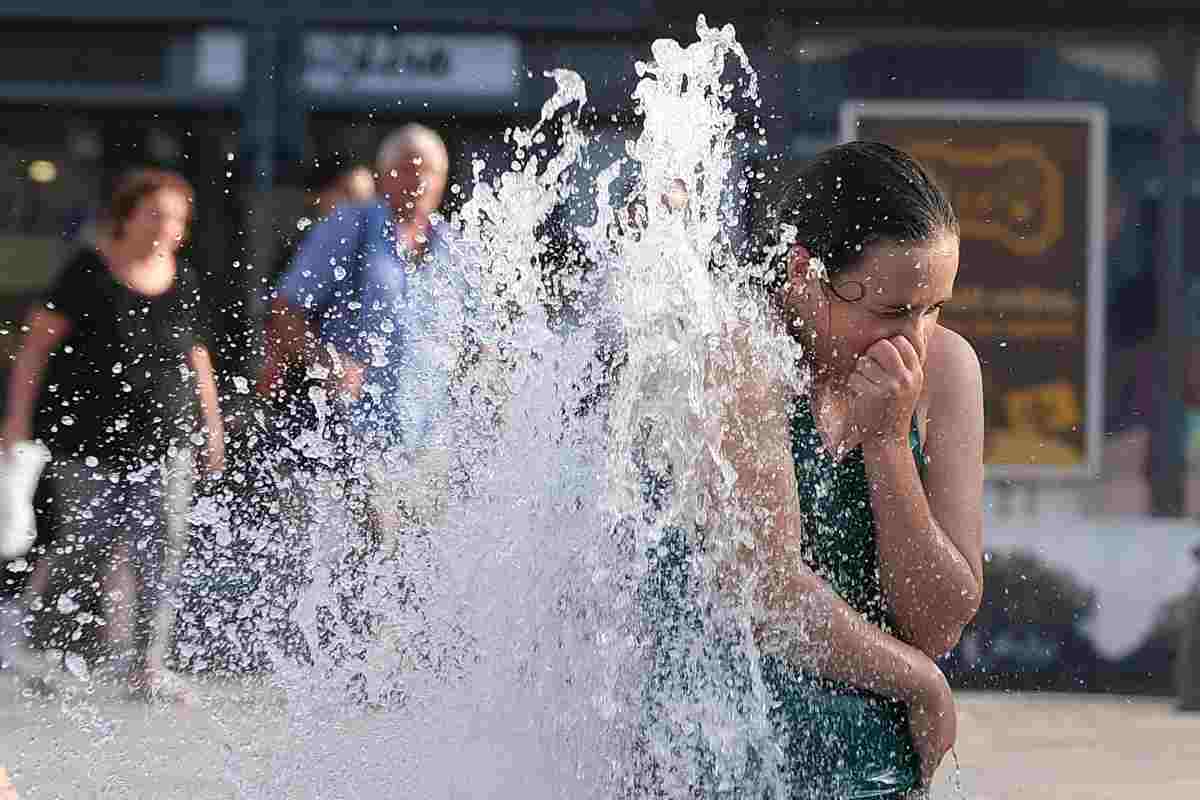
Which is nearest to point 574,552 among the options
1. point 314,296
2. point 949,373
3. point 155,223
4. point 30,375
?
point 949,373

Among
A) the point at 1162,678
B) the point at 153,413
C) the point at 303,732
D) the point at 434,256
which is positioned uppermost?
the point at 434,256

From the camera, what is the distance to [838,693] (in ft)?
7.02

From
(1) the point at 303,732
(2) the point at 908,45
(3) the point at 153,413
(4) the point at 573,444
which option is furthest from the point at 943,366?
(2) the point at 908,45

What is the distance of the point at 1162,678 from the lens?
753 cm

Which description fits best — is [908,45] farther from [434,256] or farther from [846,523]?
[846,523]

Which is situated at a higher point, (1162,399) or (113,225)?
(113,225)

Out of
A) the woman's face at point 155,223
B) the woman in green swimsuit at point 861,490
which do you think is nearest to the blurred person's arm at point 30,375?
the woman's face at point 155,223

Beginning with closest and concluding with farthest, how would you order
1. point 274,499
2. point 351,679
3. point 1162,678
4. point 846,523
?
1. point 846,523
2. point 351,679
3. point 274,499
4. point 1162,678

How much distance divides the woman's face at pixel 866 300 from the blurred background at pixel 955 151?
5.39m

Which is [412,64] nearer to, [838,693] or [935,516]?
[935,516]

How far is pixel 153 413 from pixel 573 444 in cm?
442

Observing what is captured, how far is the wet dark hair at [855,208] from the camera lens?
220 cm

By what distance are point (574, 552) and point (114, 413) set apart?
4600 millimetres

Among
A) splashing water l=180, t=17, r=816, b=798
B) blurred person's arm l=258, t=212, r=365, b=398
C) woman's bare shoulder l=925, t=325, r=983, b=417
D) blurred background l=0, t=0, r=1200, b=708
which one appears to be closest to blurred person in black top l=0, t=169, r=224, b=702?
blurred person's arm l=258, t=212, r=365, b=398
